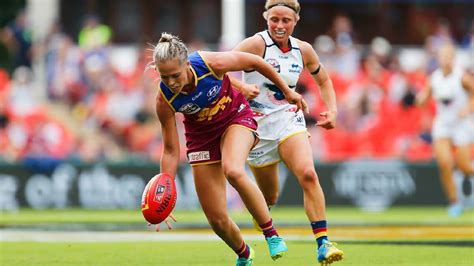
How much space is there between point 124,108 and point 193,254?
10516mm

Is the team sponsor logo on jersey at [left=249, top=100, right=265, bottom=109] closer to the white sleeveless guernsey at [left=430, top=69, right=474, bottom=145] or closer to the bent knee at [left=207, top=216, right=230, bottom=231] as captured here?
the bent knee at [left=207, top=216, right=230, bottom=231]

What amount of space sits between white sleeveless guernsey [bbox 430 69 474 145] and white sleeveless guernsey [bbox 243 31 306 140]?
807 centimetres

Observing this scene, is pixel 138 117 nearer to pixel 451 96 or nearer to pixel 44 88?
pixel 44 88

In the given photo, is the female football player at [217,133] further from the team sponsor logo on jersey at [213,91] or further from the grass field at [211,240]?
the grass field at [211,240]

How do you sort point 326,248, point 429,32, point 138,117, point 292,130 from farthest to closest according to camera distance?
point 429,32, point 138,117, point 292,130, point 326,248

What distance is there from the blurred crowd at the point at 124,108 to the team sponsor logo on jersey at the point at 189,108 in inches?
429

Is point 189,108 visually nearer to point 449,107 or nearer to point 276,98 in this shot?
point 276,98

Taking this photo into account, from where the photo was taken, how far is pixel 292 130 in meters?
10.2

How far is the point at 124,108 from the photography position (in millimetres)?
21500

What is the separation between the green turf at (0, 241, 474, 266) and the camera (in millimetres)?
10375

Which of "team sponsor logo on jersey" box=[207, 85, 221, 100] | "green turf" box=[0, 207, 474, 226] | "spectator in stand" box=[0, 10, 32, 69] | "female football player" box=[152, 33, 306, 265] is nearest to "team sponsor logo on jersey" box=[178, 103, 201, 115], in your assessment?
"female football player" box=[152, 33, 306, 265]

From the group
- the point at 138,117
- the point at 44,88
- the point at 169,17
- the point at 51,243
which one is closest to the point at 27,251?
the point at 51,243

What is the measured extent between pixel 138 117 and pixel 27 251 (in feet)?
32.1

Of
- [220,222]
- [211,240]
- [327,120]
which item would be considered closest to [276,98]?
[327,120]
